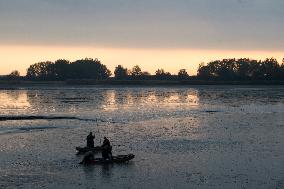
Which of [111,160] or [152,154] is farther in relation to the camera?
[152,154]

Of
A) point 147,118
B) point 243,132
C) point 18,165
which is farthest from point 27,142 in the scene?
point 147,118

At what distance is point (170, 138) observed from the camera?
52.7 m

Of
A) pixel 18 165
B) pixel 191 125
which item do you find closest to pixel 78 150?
pixel 18 165

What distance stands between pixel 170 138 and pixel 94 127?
44.9 feet

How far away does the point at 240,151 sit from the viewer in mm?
44188

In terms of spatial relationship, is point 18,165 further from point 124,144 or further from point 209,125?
point 209,125

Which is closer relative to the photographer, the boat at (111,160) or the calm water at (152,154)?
the calm water at (152,154)

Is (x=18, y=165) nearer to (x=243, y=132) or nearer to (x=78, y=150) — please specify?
(x=78, y=150)

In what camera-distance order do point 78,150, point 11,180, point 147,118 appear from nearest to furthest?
point 11,180, point 78,150, point 147,118

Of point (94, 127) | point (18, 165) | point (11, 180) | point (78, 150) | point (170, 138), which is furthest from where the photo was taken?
point (94, 127)

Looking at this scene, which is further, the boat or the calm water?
the boat

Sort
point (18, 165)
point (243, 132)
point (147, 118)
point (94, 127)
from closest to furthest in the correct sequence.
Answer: point (18, 165) < point (243, 132) < point (94, 127) < point (147, 118)

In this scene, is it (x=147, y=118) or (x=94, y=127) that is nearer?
(x=94, y=127)

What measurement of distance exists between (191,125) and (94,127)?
12129 millimetres
